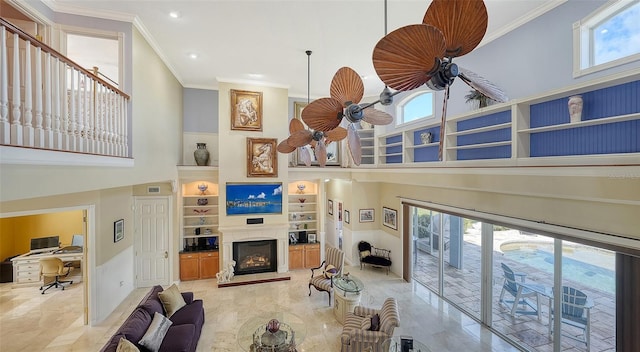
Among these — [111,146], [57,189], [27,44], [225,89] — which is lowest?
[57,189]

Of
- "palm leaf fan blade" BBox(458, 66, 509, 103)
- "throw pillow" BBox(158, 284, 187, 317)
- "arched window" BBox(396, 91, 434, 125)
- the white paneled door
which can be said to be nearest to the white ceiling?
"arched window" BBox(396, 91, 434, 125)

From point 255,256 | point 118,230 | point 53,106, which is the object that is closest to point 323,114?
point 53,106

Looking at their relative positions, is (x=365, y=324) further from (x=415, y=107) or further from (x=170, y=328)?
(x=415, y=107)

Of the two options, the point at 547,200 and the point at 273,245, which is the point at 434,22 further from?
the point at 273,245

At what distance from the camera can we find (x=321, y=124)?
2.61 m

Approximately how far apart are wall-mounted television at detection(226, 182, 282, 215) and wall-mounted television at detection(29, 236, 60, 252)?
4.87 m

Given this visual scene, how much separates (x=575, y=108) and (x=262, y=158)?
591 cm

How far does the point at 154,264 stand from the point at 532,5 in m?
8.89

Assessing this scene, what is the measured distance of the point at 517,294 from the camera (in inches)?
170

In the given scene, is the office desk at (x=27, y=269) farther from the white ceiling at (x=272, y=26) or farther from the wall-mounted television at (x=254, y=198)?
the white ceiling at (x=272, y=26)

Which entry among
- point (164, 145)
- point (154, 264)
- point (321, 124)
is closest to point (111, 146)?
point (164, 145)

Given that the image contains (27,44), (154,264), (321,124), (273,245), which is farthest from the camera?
(273,245)

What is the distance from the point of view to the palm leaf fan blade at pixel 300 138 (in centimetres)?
323

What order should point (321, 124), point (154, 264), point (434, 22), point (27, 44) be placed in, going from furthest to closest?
point (154, 264) → point (321, 124) → point (27, 44) → point (434, 22)
